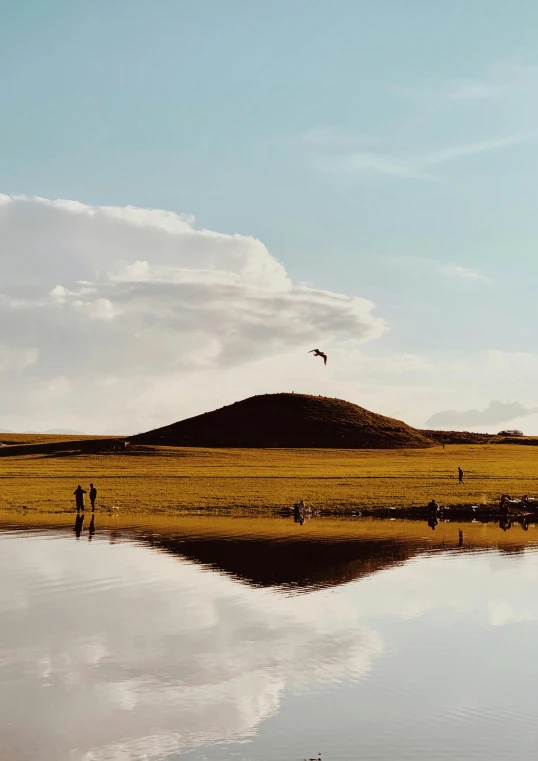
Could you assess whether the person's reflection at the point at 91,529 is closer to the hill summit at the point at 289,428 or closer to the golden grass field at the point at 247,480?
the golden grass field at the point at 247,480

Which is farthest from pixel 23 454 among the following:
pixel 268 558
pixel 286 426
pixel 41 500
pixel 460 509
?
pixel 268 558

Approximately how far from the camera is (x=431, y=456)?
433 ft

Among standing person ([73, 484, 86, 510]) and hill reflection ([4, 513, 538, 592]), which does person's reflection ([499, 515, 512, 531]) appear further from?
standing person ([73, 484, 86, 510])

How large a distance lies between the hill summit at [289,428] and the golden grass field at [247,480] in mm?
30076

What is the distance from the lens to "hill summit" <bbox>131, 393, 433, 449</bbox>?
164 meters

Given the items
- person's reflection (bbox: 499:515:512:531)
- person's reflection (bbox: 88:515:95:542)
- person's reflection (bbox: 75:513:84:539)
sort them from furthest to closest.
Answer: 1. person's reflection (bbox: 499:515:512:531)
2. person's reflection (bbox: 75:513:84:539)
3. person's reflection (bbox: 88:515:95:542)

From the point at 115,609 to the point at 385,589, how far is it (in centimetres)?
916

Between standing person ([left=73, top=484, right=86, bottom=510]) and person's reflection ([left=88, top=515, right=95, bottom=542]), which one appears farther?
standing person ([left=73, top=484, right=86, bottom=510])

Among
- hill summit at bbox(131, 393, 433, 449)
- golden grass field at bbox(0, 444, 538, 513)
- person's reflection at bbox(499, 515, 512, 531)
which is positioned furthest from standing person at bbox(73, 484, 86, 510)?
hill summit at bbox(131, 393, 433, 449)

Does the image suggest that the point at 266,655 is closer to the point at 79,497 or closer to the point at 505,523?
the point at 505,523

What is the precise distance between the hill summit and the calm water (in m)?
128

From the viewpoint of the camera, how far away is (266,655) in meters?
19.7

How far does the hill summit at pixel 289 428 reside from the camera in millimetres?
163750

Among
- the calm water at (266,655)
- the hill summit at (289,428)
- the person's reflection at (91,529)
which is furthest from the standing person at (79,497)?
the hill summit at (289,428)
